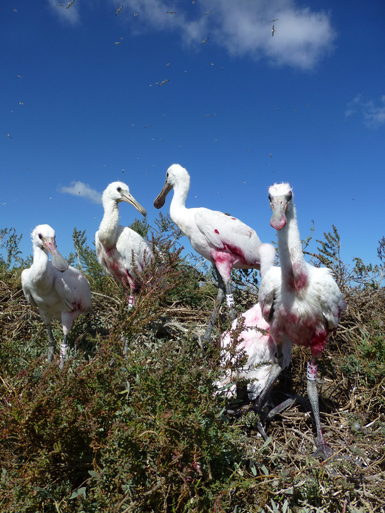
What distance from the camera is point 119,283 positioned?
634 centimetres

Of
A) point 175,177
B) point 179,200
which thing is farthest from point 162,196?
point 179,200

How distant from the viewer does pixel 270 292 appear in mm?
3242

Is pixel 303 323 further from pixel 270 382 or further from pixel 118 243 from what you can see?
pixel 118 243

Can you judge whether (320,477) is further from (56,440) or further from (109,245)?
(109,245)

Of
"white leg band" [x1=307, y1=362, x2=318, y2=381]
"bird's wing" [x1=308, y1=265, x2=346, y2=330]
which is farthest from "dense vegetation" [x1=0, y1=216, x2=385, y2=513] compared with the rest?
"bird's wing" [x1=308, y1=265, x2=346, y2=330]

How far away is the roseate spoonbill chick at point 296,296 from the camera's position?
296 centimetres

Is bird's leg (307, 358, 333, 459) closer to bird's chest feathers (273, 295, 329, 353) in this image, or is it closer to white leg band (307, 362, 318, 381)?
white leg band (307, 362, 318, 381)

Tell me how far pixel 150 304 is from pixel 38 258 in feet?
8.51

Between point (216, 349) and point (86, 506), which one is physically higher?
point (216, 349)

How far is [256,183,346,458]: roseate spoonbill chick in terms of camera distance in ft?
9.70

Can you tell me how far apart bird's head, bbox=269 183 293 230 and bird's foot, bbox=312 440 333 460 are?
1981 millimetres

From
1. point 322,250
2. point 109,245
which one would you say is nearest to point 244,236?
point 322,250

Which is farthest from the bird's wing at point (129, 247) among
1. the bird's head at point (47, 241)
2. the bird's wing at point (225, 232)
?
the bird's head at point (47, 241)

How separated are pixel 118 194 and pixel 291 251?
390 cm
